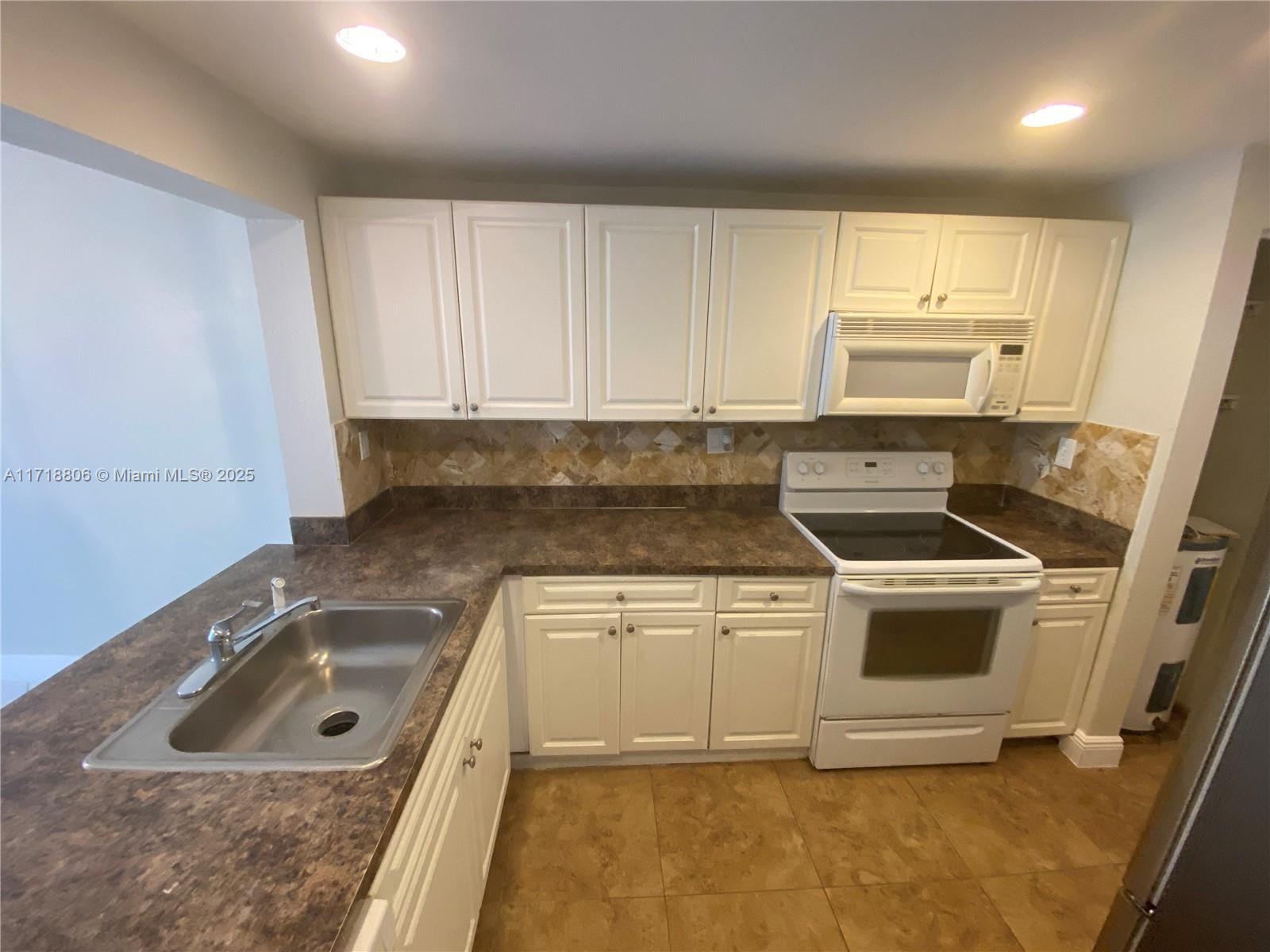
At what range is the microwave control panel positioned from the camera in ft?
6.18

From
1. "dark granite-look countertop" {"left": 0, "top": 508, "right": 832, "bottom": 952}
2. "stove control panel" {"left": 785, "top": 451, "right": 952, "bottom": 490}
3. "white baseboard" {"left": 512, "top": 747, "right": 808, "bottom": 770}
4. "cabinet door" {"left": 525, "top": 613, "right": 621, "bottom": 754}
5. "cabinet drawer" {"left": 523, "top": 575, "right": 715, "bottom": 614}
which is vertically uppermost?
"stove control panel" {"left": 785, "top": 451, "right": 952, "bottom": 490}

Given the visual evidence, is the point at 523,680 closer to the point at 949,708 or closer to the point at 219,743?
the point at 219,743

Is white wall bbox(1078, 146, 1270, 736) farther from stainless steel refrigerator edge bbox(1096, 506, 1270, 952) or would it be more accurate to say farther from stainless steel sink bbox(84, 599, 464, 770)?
stainless steel sink bbox(84, 599, 464, 770)

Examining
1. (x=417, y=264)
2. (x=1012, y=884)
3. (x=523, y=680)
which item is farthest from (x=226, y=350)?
(x=1012, y=884)

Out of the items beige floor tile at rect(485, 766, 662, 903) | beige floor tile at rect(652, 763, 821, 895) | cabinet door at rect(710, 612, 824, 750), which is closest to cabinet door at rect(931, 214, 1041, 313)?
cabinet door at rect(710, 612, 824, 750)

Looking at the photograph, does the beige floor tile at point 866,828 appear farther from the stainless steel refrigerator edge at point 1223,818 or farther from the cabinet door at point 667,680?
the stainless steel refrigerator edge at point 1223,818

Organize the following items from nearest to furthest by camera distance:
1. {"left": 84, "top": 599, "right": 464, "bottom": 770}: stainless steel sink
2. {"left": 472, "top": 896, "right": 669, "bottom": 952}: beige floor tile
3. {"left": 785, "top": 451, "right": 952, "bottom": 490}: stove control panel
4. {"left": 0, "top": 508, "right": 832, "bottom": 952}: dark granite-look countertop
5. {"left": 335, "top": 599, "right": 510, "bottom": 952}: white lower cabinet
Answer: {"left": 0, "top": 508, "right": 832, "bottom": 952}: dark granite-look countertop < {"left": 335, "top": 599, "right": 510, "bottom": 952}: white lower cabinet < {"left": 84, "top": 599, "right": 464, "bottom": 770}: stainless steel sink < {"left": 472, "top": 896, "right": 669, "bottom": 952}: beige floor tile < {"left": 785, "top": 451, "right": 952, "bottom": 490}: stove control panel

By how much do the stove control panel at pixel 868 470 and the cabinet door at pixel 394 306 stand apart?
1.45 m

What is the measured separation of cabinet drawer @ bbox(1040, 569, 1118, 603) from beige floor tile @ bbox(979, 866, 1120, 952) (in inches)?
34.9

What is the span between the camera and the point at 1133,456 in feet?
6.05

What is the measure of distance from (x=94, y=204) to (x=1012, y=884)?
12.2ft

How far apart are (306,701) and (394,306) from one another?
130cm

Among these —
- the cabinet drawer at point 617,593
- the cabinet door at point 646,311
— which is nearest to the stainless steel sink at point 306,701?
the cabinet drawer at point 617,593

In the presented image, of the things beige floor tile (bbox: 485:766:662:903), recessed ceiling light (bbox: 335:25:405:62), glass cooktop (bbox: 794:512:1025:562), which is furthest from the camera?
glass cooktop (bbox: 794:512:1025:562)
